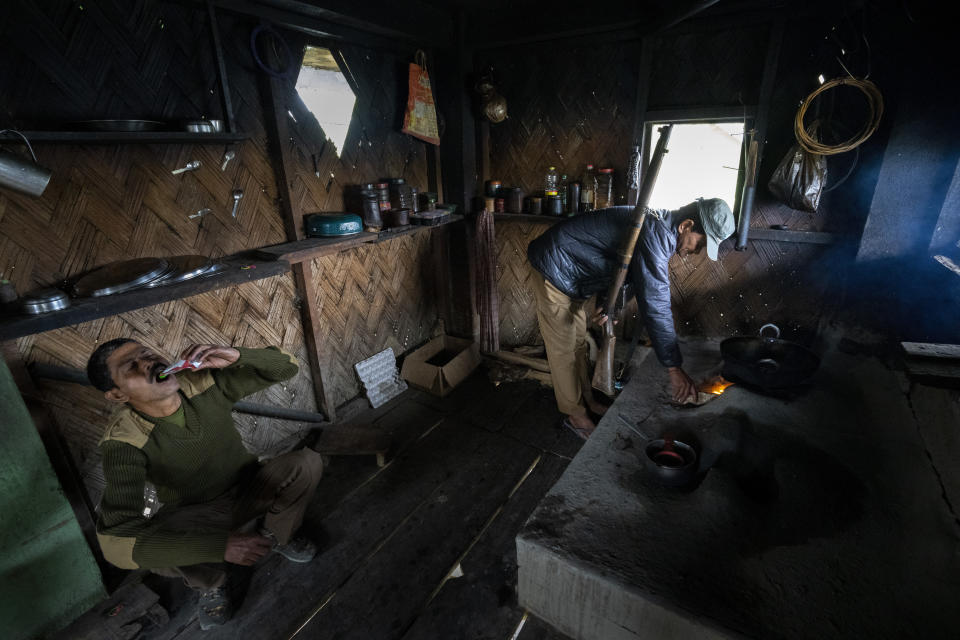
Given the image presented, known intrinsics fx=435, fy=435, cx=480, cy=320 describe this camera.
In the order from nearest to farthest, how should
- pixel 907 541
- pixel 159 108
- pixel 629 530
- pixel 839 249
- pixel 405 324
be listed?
pixel 907 541 → pixel 629 530 → pixel 159 108 → pixel 839 249 → pixel 405 324

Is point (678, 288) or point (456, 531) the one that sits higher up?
point (678, 288)

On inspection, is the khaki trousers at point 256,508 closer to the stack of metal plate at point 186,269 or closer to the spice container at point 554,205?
the stack of metal plate at point 186,269

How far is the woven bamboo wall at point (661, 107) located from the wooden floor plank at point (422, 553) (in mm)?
2275

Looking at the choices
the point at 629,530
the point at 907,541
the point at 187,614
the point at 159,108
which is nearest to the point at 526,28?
the point at 159,108

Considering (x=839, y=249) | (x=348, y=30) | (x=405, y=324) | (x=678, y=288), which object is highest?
(x=348, y=30)

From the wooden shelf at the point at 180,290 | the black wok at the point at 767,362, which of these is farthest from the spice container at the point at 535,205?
the black wok at the point at 767,362

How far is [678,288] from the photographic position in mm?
4375

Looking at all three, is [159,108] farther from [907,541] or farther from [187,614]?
[907,541]

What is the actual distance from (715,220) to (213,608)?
153 inches

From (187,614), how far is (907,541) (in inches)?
144

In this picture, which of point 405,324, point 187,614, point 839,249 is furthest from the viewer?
point 405,324

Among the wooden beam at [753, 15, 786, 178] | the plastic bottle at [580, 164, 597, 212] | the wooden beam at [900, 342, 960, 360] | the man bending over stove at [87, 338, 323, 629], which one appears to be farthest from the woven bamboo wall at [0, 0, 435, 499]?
the wooden beam at [900, 342, 960, 360]

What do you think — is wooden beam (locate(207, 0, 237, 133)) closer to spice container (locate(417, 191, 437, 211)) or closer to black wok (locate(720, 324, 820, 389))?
spice container (locate(417, 191, 437, 211))

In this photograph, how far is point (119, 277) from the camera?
2463mm
